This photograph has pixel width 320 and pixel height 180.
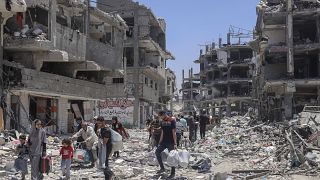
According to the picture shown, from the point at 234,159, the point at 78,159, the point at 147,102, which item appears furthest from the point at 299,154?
the point at 147,102

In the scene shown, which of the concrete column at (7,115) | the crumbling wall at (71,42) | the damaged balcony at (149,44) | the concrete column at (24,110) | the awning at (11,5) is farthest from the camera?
the damaged balcony at (149,44)

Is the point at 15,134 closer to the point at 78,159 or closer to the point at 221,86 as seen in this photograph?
the point at 78,159

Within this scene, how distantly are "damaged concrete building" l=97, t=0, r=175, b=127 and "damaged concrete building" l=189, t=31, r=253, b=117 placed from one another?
2340 cm

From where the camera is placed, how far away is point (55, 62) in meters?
27.4

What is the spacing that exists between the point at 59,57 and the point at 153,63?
29093 millimetres

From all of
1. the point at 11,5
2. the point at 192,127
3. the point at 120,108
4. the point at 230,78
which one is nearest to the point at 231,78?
the point at 230,78

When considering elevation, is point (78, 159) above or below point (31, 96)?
below

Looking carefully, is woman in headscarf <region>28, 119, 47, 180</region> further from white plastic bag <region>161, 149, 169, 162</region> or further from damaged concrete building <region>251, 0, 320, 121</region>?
damaged concrete building <region>251, 0, 320, 121</region>

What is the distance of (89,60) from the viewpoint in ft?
92.3

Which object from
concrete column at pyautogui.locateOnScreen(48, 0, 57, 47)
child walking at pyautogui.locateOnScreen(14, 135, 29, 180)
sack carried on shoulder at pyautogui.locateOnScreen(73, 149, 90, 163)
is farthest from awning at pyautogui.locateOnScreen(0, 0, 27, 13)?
child walking at pyautogui.locateOnScreen(14, 135, 29, 180)

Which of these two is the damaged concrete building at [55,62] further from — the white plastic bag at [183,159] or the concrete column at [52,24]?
the white plastic bag at [183,159]

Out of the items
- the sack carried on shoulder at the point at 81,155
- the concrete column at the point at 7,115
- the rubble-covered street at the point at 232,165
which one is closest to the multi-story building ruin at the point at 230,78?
the concrete column at the point at 7,115

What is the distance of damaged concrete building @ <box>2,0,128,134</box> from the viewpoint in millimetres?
21656

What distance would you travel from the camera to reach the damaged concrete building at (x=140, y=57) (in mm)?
47125
